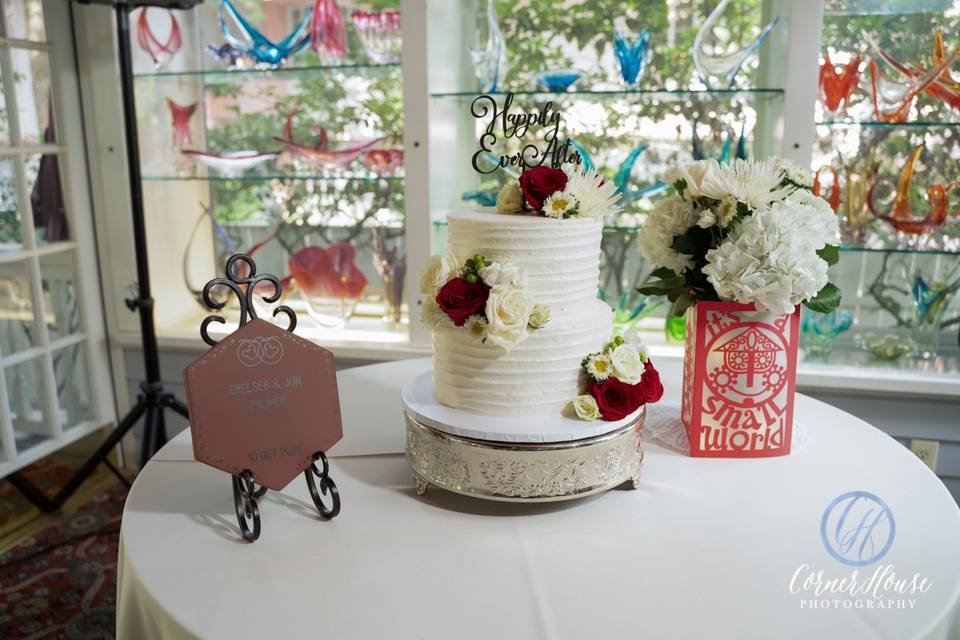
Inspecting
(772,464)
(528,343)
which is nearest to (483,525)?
(528,343)

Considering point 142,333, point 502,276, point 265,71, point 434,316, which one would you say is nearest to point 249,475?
point 434,316

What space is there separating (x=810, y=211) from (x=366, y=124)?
1820mm

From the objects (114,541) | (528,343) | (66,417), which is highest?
(528,343)

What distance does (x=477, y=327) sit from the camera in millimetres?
1090

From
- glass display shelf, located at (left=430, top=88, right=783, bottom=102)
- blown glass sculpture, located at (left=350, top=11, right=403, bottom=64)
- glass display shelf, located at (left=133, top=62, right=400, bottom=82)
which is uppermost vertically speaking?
blown glass sculpture, located at (left=350, top=11, right=403, bottom=64)

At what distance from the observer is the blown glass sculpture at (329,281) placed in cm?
265

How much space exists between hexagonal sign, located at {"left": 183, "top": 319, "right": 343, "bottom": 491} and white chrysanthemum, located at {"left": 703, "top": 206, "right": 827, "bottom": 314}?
0.62 m

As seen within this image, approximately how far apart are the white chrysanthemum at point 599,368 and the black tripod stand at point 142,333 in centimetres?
162

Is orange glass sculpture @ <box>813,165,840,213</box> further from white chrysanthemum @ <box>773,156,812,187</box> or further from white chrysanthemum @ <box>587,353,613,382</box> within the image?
white chrysanthemum @ <box>587,353,613,382</box>

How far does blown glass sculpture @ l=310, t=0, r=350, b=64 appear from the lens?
2.46 metres


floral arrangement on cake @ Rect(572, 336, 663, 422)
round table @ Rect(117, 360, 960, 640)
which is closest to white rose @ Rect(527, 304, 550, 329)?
floral arrangement on cake @ Rect(572, 336, 663, 422)

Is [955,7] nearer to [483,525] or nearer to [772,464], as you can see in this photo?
[772,464]

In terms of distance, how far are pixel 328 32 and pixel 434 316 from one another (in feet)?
5.53

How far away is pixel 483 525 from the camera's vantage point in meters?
1.09
